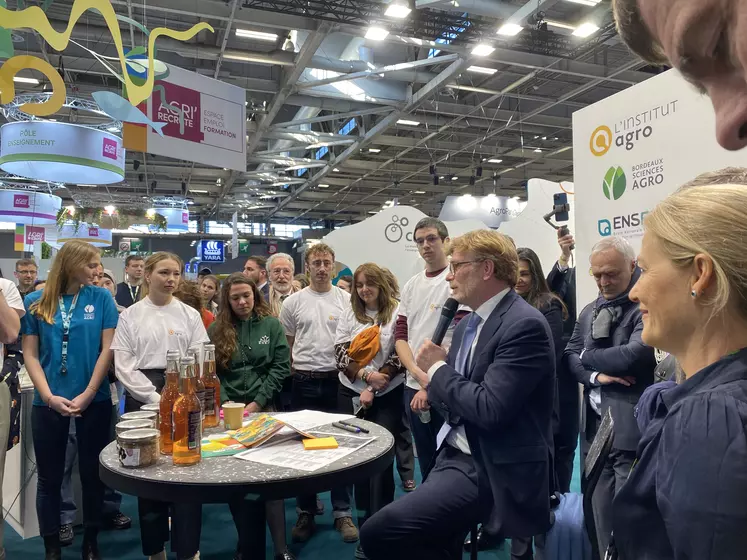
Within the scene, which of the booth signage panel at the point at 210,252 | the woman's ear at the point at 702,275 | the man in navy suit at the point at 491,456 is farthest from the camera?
the booth signage panel at the point at 210,252

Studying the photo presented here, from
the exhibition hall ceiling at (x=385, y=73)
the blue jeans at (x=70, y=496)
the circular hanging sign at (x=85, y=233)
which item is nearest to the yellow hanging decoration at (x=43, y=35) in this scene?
the exhibition hall ceiling at (x=385, y=73)

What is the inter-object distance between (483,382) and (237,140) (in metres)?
3.04

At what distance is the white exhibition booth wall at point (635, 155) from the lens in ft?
8.58

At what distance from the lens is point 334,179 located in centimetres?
1388

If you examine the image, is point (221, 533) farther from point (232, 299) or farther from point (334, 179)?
point (334, 179)

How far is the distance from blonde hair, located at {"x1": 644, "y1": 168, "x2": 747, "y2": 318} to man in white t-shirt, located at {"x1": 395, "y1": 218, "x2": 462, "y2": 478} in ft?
6.52

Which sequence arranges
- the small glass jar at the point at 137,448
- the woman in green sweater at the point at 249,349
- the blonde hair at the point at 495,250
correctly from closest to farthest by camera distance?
the small glass jar at the point at 137,448 → the blonde hair at the point at 495,250 → the woman in green sweater at the point at 249,349

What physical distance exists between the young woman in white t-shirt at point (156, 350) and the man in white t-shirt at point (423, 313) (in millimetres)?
1126

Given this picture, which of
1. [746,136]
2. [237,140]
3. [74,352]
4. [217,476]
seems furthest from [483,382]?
[237,140]

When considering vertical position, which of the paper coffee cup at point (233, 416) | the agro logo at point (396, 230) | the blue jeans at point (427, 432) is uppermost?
the agro logo at point (396, 230)

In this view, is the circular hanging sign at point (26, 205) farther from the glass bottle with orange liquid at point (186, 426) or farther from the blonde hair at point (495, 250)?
the blonde hair at point (495, 250)

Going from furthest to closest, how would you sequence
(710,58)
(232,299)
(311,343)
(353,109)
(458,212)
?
(458,212) < (353,109) < (311,343) < (232,299) < (710,58)

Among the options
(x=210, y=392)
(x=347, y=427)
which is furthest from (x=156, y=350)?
(x=347, y=427)

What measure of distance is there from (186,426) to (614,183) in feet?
8.82
